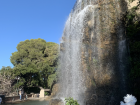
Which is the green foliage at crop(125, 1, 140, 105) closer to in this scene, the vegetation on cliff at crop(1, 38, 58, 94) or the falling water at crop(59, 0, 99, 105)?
the falling water at crop(59, 0, 99, 105)

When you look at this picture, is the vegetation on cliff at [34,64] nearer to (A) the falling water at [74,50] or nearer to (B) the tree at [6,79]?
(B) the tree at [6,79]

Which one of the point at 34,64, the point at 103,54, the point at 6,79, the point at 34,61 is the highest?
the point at 34,61

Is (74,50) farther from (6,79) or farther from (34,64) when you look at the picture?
(34,64)

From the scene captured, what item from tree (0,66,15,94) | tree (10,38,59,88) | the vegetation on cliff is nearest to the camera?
tree (0,66,15,94)

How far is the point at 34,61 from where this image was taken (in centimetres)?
3491

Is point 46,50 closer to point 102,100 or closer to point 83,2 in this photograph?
point 83,2

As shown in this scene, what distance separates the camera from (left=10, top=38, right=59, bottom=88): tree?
29.8 m

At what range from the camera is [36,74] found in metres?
31.1

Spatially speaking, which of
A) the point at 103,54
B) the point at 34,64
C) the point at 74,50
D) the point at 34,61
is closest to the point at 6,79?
the point at 34,64

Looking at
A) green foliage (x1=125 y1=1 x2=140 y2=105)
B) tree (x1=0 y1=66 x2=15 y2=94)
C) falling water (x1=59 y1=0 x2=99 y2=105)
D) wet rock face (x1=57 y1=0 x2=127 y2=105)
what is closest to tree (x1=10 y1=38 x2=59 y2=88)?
tree (x1=0 y1=66 x2=15 y2=94)

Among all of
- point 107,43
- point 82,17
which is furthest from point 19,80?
point 107,43

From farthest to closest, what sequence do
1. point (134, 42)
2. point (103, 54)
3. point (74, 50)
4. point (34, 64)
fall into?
1. point (34, 64)
2. point (74, 50)
3. point (134, 42)
4. point (103, 54)

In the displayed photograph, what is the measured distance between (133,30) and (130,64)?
260 centimetres

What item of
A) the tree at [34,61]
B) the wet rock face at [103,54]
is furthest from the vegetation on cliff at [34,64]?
the wet rock face at [103,54]
